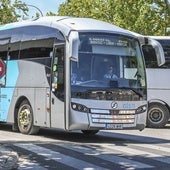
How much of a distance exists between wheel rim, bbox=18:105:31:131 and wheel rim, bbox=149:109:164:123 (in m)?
6.39

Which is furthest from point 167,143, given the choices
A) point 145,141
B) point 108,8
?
point 108,8

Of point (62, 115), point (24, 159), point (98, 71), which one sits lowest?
point (24, 159)

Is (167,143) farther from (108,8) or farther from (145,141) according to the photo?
(108,8)

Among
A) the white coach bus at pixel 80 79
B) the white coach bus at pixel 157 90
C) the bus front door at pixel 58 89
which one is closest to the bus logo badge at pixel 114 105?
the white coach bus at pixel 80 79

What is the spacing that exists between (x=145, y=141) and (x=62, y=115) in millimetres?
2513

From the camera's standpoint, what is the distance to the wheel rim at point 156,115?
20969mm

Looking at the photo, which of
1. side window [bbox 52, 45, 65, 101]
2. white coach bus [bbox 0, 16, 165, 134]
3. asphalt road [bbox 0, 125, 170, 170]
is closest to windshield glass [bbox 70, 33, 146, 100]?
white coach bus [bbox 0, 16, 165, 134]

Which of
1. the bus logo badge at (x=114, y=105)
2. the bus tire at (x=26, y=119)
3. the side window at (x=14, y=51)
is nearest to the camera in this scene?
the bus logo badge at (x=114, y=105)

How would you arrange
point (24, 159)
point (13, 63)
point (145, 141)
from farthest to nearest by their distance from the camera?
point (13, 63) → point (145, 141) → point (24, 159)

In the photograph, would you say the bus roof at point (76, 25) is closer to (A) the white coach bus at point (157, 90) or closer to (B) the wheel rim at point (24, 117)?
(B) the wheel rim at point (24, 117)

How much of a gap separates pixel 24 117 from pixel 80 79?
278 centimetres

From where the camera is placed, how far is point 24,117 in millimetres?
16047

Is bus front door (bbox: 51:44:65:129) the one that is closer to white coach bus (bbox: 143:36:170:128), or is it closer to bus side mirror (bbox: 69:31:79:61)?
bus side mirror (bbox: 69:31:79:61)

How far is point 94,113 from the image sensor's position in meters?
13.9
